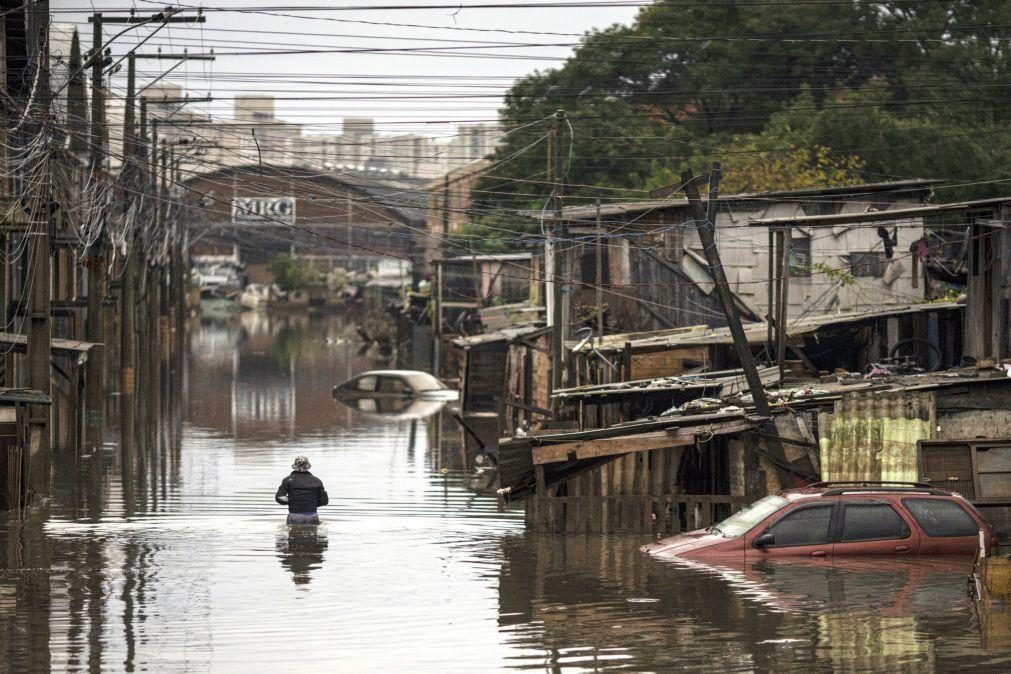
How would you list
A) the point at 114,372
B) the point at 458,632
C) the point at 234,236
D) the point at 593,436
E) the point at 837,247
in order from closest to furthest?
1. the point at 458,632
2. the point at 593,436
3. the point at 837,247
4. the point at 114,372
5. the point at 234,236

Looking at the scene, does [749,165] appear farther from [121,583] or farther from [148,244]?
[121,583]

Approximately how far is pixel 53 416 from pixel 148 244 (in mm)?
26125

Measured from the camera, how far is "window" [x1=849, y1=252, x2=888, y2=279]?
1457 inches

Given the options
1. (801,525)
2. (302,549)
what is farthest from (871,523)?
(302,549)

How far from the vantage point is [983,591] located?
50.5 ft

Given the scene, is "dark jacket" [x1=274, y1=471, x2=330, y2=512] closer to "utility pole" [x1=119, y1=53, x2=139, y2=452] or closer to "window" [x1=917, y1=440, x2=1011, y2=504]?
"window" [x1=917, y1=440, x2=1011, y2=504]

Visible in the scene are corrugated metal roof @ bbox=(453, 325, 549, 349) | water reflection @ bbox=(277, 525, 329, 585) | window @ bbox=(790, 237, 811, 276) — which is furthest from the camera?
corrugated metal roof @ bbox=(453, 325, 549, 349)

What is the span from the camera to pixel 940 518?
17281mm

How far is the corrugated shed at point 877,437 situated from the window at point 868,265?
16708 millimetres

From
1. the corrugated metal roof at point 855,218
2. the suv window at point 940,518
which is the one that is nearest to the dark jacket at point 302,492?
the corrugated metal roof at point 855,218

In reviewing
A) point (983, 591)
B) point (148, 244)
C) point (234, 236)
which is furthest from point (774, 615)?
point (234, 236)

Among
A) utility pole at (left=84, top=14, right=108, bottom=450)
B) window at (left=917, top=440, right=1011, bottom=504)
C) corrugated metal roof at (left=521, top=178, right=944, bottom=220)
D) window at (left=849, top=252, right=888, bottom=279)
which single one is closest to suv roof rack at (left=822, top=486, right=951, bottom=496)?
window at (left=917, top=440, right=1011, bottom=504)

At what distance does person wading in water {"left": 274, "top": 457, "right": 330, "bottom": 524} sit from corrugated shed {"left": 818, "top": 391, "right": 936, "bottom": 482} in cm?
707

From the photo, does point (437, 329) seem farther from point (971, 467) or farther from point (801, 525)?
point (801, 525)
